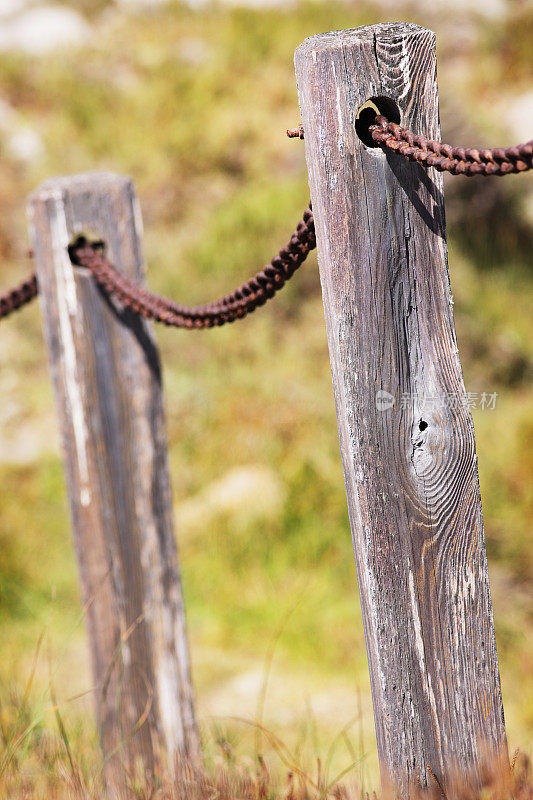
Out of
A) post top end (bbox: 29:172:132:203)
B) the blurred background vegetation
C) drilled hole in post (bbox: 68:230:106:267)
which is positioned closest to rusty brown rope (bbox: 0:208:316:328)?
drilled hole in post (bbox: 68:230:106:267)

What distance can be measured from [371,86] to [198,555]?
3469 mm

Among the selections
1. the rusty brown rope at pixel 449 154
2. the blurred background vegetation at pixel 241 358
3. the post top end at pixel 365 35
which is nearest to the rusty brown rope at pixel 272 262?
the rusty brown rope at pixel 449 154

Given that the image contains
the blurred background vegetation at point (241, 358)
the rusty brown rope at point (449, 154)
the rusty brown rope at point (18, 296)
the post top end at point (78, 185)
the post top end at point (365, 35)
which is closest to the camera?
the rusty brown rope at point (449, 154)

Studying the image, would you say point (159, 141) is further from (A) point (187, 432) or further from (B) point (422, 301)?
(B) point (422, 301)

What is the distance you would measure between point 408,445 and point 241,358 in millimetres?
4592

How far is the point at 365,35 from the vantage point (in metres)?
1.18

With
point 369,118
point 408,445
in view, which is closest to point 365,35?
point 369,118

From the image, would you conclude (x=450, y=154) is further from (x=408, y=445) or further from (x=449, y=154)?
(x=408, y=445)

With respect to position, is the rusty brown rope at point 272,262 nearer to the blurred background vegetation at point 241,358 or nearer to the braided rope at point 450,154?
the braided rope at point 450,154

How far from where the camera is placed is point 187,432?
5086 millimetres

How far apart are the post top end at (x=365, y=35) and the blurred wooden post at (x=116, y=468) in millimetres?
1043

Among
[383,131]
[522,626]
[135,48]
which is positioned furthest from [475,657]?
[135,48]

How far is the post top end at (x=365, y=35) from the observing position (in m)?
1.17

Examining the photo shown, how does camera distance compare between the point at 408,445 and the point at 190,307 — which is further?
the point at 190,307
